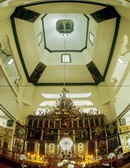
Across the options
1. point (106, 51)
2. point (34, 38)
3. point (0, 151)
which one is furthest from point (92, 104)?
point (0, 151)

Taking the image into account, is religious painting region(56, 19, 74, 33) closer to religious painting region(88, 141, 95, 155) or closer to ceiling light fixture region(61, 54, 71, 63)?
ceiling light fixture region(61, 54, 71, 63)

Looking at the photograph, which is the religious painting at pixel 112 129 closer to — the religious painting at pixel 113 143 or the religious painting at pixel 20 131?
the religious painting at pixel 113 143

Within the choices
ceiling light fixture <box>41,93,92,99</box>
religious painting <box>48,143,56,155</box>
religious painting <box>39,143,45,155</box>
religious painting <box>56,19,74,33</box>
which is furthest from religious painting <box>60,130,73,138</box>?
religious painting <box>56,19,74,33</box>

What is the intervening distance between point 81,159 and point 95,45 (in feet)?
26.7

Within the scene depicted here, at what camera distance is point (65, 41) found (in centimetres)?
1562

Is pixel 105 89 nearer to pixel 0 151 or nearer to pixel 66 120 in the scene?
pixel 66 120

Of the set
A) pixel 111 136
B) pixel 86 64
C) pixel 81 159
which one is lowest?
pixel 81 159

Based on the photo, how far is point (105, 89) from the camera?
48.7 ft

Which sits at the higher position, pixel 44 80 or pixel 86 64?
pixel 86 64

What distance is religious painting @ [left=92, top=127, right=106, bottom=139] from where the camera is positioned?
511 inches

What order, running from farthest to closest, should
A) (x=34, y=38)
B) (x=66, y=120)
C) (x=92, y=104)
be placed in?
(x=92, y=104)
(x=34, y=38)
(x=66, y=120)

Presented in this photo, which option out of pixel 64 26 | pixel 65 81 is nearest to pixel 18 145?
pixel 65 81

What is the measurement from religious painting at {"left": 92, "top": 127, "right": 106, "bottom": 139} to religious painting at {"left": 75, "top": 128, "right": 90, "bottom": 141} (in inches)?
17.2

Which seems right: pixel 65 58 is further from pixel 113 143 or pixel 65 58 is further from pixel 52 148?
pixel 113 143
